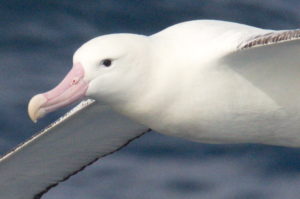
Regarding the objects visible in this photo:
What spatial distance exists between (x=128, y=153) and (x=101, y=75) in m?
4.96

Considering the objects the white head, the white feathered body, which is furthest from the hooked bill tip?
the white feathered body

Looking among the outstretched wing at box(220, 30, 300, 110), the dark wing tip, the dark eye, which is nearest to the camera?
the dark wing tip

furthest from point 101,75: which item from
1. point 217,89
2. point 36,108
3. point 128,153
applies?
point 128,153

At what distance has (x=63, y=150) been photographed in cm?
1510

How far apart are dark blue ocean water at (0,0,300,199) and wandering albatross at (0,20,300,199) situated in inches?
140

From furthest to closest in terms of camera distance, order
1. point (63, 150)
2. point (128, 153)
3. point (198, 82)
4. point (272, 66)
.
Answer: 1. point (128, 153)
2. point (63, 150)
3. point (272, 66)
4. point (198, 82)

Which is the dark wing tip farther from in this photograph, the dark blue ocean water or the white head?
the dark blue ocean water

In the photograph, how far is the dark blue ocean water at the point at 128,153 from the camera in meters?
16.6

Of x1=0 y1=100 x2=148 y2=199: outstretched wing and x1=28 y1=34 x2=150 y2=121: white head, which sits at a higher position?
x1=0 y1=100 x2=148 y2=199: outstretched wing

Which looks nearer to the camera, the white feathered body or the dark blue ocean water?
the white feathered body

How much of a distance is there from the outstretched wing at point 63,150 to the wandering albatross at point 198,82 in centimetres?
213

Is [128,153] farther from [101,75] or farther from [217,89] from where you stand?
[101,75]

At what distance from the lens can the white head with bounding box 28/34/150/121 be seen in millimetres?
11977

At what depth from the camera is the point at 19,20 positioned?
18234 millimetres
